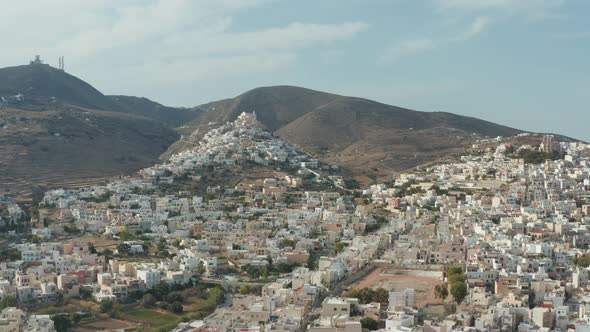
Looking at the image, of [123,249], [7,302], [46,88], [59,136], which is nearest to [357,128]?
[59,136]

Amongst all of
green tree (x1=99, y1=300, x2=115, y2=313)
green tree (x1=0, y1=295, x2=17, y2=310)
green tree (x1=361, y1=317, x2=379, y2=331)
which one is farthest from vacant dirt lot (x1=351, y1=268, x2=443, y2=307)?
green tree (x1=0, y1=295, x2=17, y2=310)

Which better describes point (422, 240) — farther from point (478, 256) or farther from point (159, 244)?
point (159, 244)

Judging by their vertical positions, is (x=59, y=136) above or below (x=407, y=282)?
above

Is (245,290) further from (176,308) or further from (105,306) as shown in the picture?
(105,306)

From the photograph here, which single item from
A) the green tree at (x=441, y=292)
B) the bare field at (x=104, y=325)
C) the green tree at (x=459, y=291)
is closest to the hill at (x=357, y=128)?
the green tree at (x=441, y=292)

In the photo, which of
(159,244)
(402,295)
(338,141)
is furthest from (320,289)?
(338,141)

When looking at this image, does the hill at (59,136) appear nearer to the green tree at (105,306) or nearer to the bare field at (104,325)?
the green tree at (105,306)
